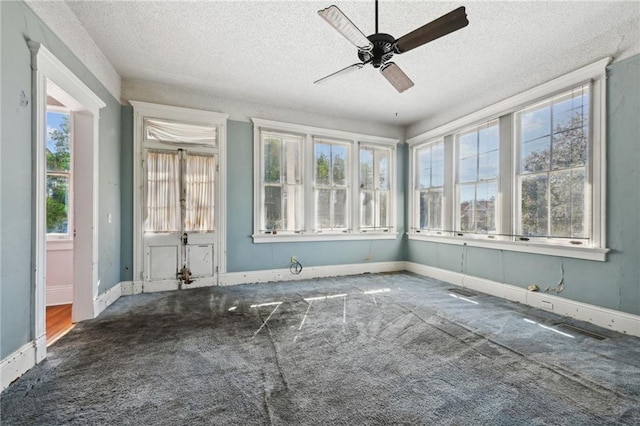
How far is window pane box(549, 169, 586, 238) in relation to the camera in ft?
11.1

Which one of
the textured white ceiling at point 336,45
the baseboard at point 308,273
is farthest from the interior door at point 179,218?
the textured white ceiling at point 336,45

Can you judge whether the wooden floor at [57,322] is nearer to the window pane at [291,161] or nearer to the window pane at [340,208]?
the window pane at [291,161]

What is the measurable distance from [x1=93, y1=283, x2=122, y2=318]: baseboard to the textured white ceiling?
119 inches

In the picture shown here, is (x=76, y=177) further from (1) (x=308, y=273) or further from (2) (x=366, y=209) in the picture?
(2) (x=366, y=209)

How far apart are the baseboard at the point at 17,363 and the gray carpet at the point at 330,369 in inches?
2.6

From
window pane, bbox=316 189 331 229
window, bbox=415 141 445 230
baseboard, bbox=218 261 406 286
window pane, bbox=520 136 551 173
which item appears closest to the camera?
window pane, bbox=520 136 551 173

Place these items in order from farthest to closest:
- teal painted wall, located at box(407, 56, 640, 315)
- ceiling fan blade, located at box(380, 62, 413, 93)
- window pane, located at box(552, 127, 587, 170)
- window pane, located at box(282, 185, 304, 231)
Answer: window pane, located at box(282, 185, 304, 231) → window pane, located at box(552, 127, 587, 170) → teal painted wall, located at box(407, 56, 640, 315) → ceiling fan blade, located at box(380, 62, 413, 93)

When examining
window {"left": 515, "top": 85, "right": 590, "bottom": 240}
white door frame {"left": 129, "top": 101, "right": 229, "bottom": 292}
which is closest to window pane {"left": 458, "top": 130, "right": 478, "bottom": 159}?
window {"left": 515, "top": 85, "right": 590, "bottom": 240}

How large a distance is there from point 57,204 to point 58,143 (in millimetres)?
858

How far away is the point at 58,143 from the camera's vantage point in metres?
4.09

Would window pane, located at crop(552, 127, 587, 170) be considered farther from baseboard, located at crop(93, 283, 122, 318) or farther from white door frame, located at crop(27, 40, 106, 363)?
baseboard, located at crop(93, 283, 122, 318)

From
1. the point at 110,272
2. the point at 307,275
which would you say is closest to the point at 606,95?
the point at 307,275

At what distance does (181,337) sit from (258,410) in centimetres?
145

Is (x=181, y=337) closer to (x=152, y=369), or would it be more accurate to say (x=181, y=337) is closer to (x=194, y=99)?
(x=152, y=369)
